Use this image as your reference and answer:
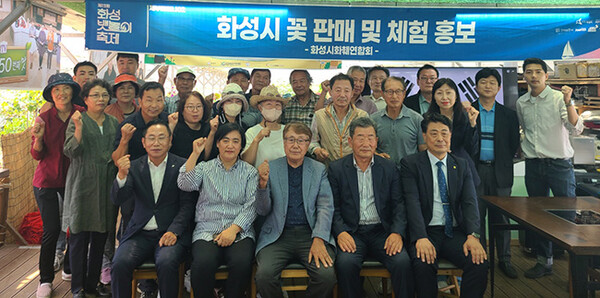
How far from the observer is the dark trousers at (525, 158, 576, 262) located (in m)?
3.39

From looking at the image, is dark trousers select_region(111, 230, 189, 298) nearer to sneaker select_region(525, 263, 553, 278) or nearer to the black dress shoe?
the black dress shoe

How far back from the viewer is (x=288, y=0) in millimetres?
3779

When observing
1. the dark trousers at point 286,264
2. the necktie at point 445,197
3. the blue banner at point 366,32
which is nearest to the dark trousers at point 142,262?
the dark trousers at point 286,264

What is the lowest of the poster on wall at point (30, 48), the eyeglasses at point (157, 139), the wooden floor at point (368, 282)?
the wooden floor at point (368, 282)

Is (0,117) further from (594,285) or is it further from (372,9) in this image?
(594,285)

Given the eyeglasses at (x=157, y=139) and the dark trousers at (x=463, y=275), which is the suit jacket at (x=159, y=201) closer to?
the eyeglasses at (x=157, y=139)

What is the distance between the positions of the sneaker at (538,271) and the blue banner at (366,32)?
2044 millimetres

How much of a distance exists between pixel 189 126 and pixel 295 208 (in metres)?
1.11

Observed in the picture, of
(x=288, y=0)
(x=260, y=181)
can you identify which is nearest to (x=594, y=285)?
(x=260, y=181)

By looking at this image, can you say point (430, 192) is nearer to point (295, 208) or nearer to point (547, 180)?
point (295, 208)

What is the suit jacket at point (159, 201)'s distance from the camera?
8.43 feet

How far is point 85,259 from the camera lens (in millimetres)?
2928

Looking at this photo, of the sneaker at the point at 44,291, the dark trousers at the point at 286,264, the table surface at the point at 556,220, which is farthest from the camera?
the sneaker at the point at 44,291

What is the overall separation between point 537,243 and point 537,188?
1.68 ft
